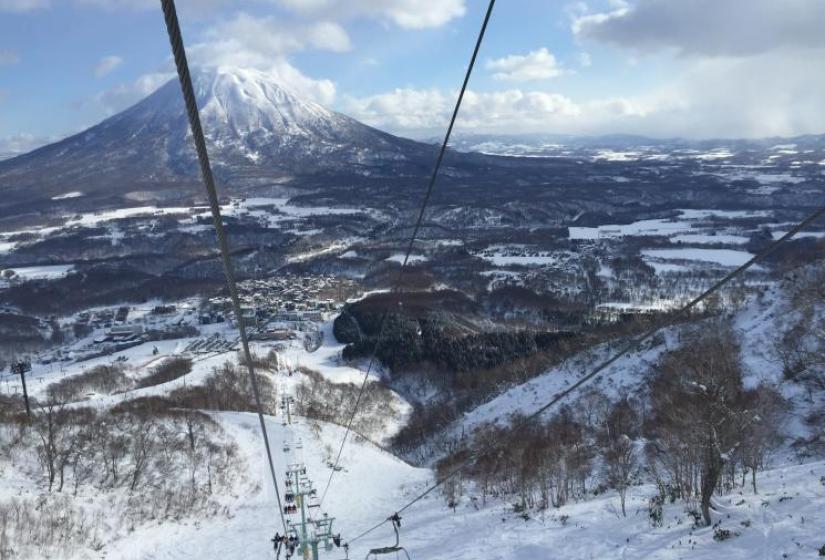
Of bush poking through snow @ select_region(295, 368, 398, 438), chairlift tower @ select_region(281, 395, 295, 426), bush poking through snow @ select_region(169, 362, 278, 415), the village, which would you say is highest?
the village

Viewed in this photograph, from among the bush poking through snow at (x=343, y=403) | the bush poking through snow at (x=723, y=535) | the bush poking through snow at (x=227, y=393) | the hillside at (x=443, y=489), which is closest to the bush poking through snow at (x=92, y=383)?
the hillside at (x=443, y=489)

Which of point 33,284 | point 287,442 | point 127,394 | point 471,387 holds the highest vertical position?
point 33,284

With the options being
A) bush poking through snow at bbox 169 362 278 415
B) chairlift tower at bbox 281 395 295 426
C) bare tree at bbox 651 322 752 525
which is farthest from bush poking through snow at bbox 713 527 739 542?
bush poking through snow at bbox 169 362 278 415

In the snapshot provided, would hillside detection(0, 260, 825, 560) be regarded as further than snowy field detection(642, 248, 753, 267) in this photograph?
No

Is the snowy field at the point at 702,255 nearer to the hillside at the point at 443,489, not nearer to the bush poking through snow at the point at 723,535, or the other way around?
the hillside at the point at 443,489

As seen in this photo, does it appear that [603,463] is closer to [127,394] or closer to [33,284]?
[127,394]

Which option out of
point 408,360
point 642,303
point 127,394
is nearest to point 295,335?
point 408,360

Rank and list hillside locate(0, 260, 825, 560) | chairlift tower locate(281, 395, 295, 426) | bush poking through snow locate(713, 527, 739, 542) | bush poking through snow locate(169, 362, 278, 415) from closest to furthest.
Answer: bush poking through snow locate(713, 527, 739, 542) < hillside locate(0, 260, 825, 560) < bush poking through snow locate(169, 362, 278, 415) < chairlift tower locate(281, 395, 295, 426)

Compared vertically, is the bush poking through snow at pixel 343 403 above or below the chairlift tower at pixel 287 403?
below

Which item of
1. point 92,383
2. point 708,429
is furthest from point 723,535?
point 92,383

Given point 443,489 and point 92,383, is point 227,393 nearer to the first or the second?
point 92,383

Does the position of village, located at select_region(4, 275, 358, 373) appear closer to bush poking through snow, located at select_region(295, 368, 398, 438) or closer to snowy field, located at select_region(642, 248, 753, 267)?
bush poking through snow, located at select_region(295, 368, 398, 438)
